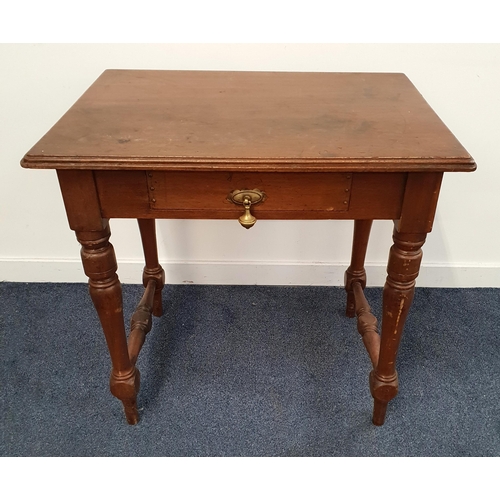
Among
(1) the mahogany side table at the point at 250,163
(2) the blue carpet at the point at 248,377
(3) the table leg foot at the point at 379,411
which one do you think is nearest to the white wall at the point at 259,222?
(2) the blue carpet at the point at 248,377

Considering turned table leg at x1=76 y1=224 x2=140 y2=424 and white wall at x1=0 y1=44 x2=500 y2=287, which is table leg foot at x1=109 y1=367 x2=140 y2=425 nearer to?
turned table leg at x1=76 y1=224 x2=140 y2=424

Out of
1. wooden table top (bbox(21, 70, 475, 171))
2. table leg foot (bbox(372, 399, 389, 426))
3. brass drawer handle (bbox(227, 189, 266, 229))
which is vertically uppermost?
wooden table top (bbox(21, 70, 475, 171))

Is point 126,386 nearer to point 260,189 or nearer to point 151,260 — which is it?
point 151,260

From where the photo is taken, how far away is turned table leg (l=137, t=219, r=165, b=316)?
1594 millimetres

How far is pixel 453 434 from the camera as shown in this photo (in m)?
1.40

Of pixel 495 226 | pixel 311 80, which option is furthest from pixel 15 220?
pixel 495 226

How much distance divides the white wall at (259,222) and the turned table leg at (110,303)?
653mm

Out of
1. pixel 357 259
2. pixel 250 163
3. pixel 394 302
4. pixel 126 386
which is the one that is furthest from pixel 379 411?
pixel 250 163

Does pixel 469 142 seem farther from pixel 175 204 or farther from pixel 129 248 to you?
pixel 129 248

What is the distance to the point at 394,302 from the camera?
3.86ft

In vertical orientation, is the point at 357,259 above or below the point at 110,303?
below

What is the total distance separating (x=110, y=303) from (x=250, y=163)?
1.61ft

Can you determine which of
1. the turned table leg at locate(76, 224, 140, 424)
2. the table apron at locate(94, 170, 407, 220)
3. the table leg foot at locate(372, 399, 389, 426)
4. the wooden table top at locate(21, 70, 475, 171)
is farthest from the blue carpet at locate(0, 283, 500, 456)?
the wooden table top at locate(21, 70, 475, 171)

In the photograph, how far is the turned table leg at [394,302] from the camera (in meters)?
1.11
